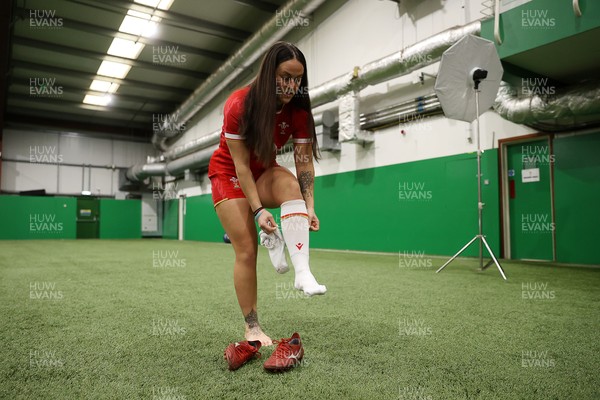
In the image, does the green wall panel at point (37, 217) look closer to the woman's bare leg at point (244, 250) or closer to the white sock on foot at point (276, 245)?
the woman's bare leg at point (244, 250)

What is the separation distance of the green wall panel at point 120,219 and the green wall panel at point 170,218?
95 cm

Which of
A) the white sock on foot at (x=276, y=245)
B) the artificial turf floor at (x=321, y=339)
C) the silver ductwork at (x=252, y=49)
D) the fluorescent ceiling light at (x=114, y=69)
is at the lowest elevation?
the artificial turf floor at (x=321, y=339)

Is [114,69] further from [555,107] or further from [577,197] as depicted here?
[577,197]

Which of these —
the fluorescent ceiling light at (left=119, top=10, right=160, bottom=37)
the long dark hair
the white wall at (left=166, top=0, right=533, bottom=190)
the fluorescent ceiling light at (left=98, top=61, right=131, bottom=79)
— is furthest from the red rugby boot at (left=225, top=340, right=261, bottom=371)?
the fluorescent ceiling light at (left=98, top=61, right=131, bottom=79)

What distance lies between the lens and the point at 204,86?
11.1 m

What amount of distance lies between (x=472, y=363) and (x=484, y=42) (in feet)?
10.5

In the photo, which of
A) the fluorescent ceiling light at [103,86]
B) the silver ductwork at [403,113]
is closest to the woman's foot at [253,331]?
the silver ductwork at [403,113]

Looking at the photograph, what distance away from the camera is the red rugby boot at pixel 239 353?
1414 millimetres

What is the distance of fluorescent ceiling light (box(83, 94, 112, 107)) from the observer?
1324cm

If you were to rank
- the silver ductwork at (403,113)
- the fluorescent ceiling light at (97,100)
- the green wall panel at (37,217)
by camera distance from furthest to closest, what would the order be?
the green wall panel at (37,217)
the fluorescent ceiling light at (97,100)
the silver ductwork at (403,113)

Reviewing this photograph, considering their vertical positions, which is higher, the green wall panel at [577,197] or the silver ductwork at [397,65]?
the silver ductwork at [397,65]

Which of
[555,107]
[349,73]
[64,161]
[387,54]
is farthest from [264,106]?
[64,161]

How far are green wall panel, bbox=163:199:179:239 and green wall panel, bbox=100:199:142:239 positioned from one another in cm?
95

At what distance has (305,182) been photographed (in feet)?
5.61
